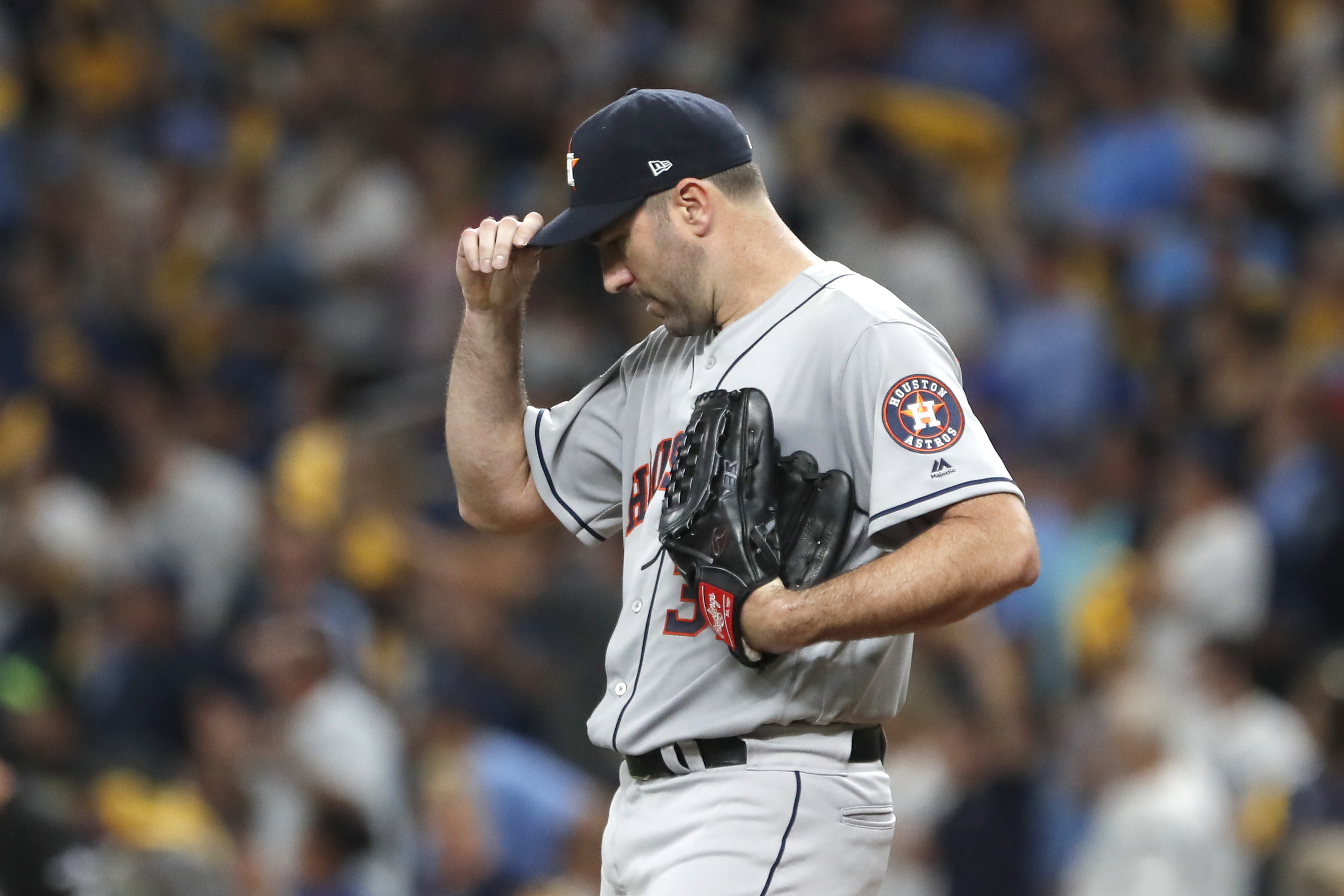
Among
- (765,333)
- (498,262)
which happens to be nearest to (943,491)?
(765,333)

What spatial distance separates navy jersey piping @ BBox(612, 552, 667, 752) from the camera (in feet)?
9.12

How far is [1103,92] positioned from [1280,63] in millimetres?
996

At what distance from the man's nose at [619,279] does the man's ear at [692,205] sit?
0.38 feet

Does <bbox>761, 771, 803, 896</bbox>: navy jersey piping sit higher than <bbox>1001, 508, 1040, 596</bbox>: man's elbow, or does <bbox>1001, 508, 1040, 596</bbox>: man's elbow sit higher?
<bbox>1001, 508, 1040, 596</bbox>: man's elbow

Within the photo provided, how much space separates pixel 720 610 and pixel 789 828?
340 mm

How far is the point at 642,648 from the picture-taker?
9.21 feet

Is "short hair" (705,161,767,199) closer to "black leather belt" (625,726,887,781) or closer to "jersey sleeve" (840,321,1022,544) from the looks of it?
"jersey sleeve" (840,321,1022,544)

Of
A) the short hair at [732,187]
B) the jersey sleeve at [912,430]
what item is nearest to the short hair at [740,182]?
the short hair at [732,187]

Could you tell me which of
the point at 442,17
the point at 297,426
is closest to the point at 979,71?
the point at 442,17

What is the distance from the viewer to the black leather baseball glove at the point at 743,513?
101 inches

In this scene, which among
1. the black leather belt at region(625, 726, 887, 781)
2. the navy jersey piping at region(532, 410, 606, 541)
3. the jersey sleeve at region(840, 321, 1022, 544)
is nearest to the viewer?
the jersey sleeve at region(840, 321, 1022, 544)

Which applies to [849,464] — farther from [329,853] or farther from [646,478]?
[329,853]

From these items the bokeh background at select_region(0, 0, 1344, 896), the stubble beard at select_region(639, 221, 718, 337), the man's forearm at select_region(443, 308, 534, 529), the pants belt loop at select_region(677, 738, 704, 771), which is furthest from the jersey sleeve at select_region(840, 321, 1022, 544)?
the bokeh background at select_region(0, 0, 1344, 896)

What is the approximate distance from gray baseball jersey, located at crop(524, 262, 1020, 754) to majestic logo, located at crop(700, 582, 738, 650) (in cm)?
13
